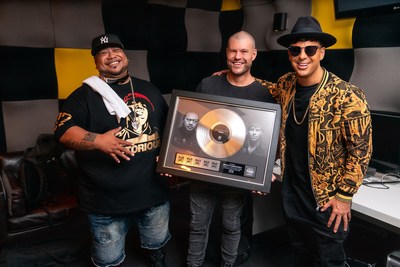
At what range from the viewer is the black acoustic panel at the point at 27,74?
8.25 feet

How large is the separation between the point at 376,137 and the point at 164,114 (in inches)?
50.2

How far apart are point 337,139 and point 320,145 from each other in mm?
77

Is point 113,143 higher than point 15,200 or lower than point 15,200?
higher

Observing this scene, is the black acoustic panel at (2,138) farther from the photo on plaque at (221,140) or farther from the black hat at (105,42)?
the photo on plaque at (221,140)

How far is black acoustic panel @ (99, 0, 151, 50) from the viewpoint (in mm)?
2873

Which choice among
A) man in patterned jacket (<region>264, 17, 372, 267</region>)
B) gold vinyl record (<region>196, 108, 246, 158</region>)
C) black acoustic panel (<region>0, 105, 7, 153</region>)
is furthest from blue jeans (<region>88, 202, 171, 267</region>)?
black acoustic panel (<region>0, 105, 7, 153</region>)

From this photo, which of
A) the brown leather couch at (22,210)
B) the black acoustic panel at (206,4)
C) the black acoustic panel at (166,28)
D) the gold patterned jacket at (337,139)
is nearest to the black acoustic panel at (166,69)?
the black acoustic panel at (166,28)

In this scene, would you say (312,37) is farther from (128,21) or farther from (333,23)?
(128,21)

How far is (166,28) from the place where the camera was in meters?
3.20

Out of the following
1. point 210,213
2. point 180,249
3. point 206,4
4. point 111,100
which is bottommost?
point 180,249

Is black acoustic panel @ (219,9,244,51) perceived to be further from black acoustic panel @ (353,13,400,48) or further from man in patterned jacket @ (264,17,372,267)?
man in patterned jacket @ (264,17,372,267)

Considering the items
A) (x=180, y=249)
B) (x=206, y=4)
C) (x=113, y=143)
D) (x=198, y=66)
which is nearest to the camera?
(x=113, y=143)

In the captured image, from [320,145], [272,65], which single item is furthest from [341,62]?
[320,145]

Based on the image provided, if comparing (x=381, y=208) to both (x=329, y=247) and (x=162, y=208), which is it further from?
(x=162, y=208)
